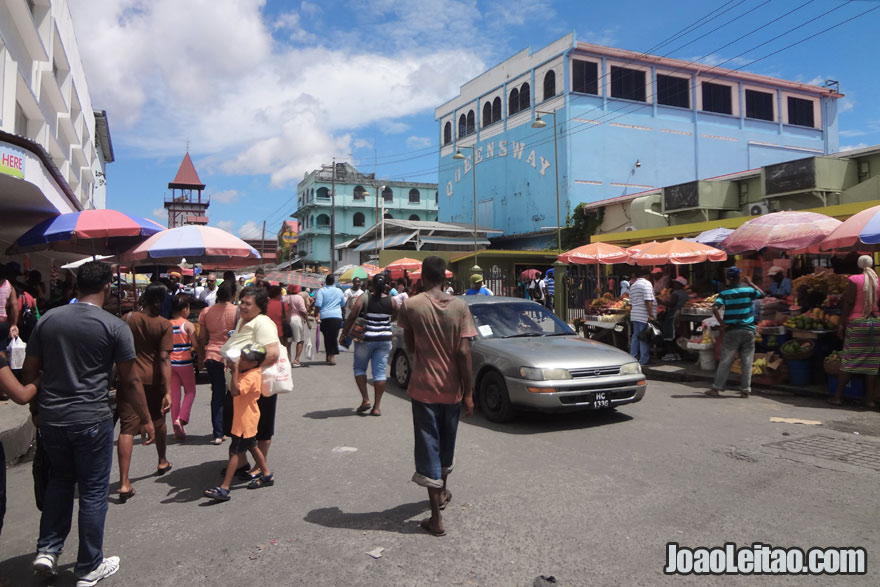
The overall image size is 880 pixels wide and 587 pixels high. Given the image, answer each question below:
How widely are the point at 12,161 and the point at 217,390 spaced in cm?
388

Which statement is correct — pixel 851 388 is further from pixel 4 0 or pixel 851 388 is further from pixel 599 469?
pixel 4 0

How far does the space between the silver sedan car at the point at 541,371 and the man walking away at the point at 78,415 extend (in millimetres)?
4407

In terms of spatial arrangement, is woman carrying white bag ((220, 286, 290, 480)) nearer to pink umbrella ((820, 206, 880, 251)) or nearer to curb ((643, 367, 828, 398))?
curb ((643, 367, 828, 398))

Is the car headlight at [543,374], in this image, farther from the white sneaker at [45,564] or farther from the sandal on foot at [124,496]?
the white sneaker at [45,564]

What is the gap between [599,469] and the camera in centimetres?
528

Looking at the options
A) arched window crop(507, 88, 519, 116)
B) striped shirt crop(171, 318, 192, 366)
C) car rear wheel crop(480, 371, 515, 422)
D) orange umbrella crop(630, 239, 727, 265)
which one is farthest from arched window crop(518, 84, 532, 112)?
striped shirt crop(171, 318, 192, 366)

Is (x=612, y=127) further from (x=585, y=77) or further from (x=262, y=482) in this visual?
(x=262, y=482)

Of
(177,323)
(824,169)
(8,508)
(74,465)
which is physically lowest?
(8,508)

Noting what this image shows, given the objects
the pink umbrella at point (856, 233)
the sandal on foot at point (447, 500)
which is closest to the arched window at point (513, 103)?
the pink umbrella at point (856, 233)

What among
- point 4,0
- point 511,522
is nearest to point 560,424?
point 511,522

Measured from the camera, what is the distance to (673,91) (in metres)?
39.5

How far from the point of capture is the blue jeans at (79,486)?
10.8 feet

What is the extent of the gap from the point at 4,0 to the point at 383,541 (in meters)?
15.5

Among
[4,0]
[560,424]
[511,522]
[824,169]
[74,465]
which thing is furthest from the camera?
[824,169]
